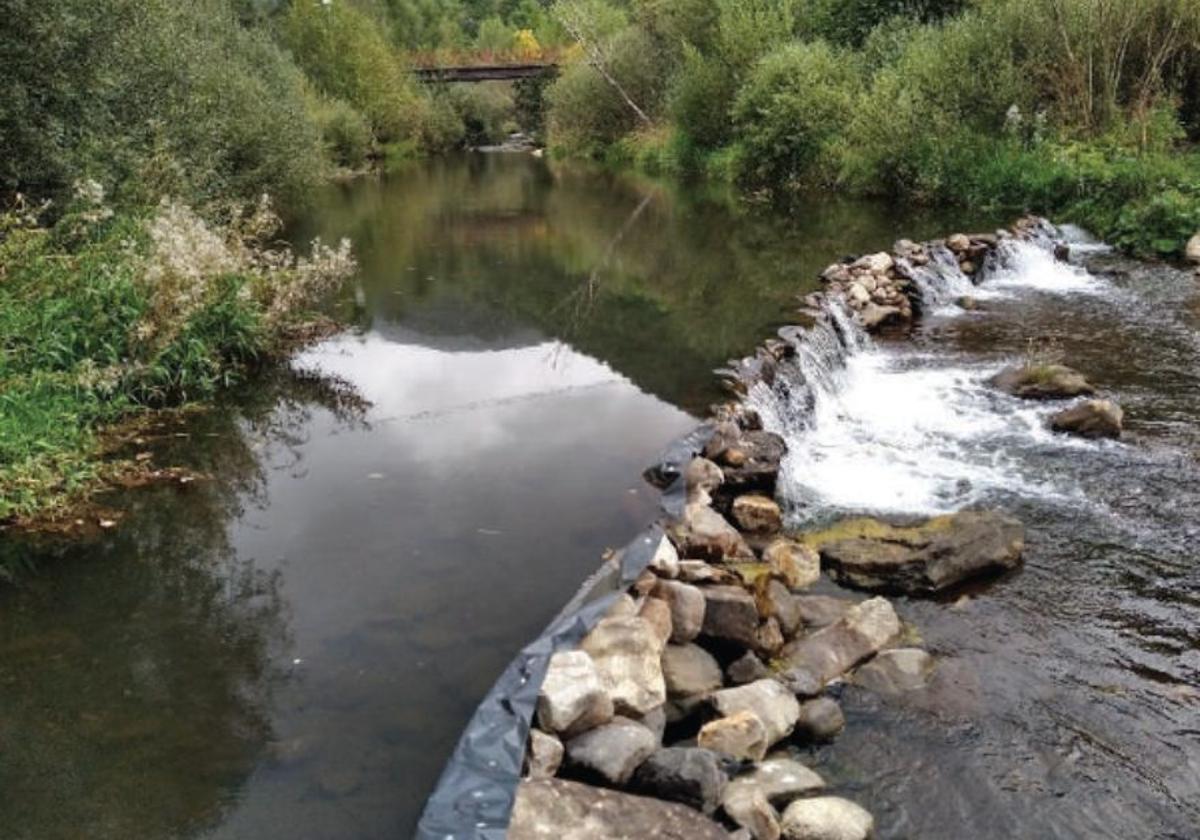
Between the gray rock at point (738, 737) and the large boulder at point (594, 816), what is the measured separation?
22.6 inches

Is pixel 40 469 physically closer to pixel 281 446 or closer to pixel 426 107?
pixel 281 446

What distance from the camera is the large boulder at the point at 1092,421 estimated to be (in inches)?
364

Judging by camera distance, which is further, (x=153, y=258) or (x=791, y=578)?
(x=153, y=258)

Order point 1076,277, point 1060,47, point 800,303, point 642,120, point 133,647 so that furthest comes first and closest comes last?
point 642,120
point 1060,47
point 1076,277
point 800,303
point 133,647

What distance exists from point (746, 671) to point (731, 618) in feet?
1.11

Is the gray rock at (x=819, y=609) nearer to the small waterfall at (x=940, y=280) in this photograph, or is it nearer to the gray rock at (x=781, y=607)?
the gray rock at (x=781, y=607)

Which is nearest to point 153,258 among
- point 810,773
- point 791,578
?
point 791,578

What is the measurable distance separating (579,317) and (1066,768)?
34.3 ft

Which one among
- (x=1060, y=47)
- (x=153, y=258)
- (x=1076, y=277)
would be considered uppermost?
(x=1060, y=47)

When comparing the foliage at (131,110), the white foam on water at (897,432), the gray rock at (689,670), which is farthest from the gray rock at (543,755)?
the foliage at (131,110)

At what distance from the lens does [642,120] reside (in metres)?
48.5

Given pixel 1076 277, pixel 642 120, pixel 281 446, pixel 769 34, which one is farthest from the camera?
pixel 642 120

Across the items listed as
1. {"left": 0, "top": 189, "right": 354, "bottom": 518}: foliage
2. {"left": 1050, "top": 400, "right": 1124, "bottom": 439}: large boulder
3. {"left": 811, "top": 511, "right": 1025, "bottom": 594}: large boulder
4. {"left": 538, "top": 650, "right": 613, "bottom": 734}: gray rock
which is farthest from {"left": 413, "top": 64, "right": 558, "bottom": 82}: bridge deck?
{"left": 538, "top": 650, "right": 613, "bottom": 734}: gray rock

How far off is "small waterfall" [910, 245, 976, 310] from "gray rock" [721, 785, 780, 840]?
37.7 ft
